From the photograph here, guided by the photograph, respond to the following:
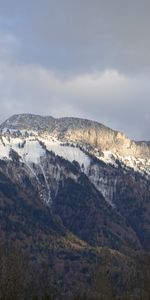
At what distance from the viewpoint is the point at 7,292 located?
17625 centimetres

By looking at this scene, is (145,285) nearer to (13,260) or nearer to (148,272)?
(148,272)

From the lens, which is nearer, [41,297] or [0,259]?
[0,259]

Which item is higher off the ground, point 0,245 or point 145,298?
point 0,245

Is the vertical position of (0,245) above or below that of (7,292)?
above

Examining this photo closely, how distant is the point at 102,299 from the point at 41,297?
18.0 metres

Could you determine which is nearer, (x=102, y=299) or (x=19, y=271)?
(x=19, y=271)

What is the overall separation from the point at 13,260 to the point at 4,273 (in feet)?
18.0

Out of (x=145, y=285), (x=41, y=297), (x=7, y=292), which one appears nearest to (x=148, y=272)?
(x=145, y=285)

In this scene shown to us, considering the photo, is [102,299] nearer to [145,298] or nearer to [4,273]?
[145,298]

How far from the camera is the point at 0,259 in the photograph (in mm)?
185125

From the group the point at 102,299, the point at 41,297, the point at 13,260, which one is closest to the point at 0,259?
the point at 13,260

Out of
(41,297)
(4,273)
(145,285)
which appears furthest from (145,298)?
(4,273)

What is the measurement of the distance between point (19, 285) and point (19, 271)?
4396 mm

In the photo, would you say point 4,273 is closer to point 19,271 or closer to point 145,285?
point 19,271
